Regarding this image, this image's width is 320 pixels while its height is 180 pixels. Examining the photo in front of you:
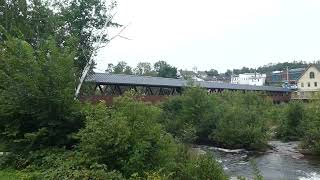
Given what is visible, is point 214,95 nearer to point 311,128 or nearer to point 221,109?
point 221,109

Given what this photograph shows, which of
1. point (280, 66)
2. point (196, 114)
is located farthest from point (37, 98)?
point (280, 66)

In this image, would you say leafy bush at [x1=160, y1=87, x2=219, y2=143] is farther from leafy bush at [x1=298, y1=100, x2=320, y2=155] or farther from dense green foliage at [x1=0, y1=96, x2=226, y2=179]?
dense green foliage at [x1=0, y1=96, x2=226, y2=179]

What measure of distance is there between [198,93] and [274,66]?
142 meters

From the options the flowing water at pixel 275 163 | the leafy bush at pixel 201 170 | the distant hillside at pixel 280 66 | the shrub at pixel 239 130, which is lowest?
the flowing water at pixel 275 163

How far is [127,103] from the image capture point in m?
12.6

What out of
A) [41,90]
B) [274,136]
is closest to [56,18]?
[41,90]

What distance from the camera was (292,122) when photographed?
114 feet

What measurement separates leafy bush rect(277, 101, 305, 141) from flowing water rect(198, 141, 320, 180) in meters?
3.42

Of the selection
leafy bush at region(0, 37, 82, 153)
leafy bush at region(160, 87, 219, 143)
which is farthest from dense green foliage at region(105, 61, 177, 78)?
leafy bush at region(0, 37, 82, 153)

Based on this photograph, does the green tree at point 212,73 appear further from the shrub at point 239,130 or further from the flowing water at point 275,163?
the flowing water at point 275,163

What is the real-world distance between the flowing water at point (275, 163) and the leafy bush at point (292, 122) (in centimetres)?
342

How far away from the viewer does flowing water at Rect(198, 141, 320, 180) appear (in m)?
19.6

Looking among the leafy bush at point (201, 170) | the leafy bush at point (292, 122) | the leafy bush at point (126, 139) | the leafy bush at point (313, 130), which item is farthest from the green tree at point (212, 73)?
the leafy bush at point (126, 139)

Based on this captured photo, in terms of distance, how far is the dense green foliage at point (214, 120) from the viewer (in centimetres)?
2916
